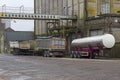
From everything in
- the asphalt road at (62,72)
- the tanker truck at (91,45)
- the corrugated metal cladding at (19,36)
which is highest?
the corrugated metal cladding at (19,36)

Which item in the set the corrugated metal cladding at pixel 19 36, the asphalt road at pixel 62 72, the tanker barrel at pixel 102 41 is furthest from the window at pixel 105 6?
the corrugated metal cladding at pixel 19 36

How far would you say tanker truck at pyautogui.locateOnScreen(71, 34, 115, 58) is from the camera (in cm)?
5156

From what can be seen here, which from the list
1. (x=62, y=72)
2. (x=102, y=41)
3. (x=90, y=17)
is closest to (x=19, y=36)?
(x=90, y=17)

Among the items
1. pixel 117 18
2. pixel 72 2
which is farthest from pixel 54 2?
pixel 117 18

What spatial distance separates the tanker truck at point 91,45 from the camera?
5156cm

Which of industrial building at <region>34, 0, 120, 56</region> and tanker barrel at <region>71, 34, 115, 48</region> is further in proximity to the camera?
industrial building at <region>34, 0, 120, 56</region>

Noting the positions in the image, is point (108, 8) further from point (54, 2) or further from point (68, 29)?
point (54, 2)

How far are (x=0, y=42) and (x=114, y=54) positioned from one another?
9144 centimetres

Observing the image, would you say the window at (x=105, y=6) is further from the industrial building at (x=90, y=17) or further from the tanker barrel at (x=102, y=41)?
the tanker barrel at (x=102, y=41)

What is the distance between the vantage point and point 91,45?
5456 centimetres

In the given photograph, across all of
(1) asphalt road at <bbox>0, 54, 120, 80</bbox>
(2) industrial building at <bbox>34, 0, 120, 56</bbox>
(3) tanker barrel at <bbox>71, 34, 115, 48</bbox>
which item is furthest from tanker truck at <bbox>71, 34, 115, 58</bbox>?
(1) asphalt road at <bbox>0, 54, 120, 80</bbox>

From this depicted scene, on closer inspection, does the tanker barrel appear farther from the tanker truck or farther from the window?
the window

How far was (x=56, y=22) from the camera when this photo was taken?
280 feet

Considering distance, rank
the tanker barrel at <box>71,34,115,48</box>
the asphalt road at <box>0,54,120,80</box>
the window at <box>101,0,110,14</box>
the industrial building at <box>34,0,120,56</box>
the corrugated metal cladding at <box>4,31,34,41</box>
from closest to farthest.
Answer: the asphalt road at <box>0,54,120,80</box> < the tanker barrel at <box>71,34,115,48</box> < the industrial building at <box>34,0,120,56</box> < the window at <box>101,0,110,14</box> < the corrugated metal cladding at <box>4,31,34,41</box>
